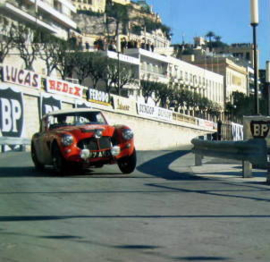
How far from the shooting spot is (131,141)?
574 inches

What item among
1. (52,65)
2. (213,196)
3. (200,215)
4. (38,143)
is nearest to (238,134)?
(38,143)

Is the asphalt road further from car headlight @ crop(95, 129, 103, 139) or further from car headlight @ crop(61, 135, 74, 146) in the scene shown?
car headlight @ crop(95, 129, 103, 139)

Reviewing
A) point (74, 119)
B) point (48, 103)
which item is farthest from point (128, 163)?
point (48, 103)

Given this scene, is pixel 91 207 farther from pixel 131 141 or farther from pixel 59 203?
pixel 131 141

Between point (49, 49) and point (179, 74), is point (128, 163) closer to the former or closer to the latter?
point (49, 49)

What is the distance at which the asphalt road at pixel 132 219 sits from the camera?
6.43 meters

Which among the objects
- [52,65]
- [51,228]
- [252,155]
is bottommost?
[51,228]

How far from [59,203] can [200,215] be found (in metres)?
2.49

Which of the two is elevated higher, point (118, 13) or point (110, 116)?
point (118, 13)

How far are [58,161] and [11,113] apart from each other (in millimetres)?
28328

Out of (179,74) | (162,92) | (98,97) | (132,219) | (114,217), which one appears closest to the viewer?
(132,219)

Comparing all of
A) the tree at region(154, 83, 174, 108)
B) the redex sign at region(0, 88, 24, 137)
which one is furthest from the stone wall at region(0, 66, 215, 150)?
the tree at region(154, 83, 174, 108)

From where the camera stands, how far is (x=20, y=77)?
1699 inches

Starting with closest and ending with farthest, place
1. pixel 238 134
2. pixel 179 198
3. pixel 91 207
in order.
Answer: pixel 91 207 < pixel 179 198 < pixel 238 134
